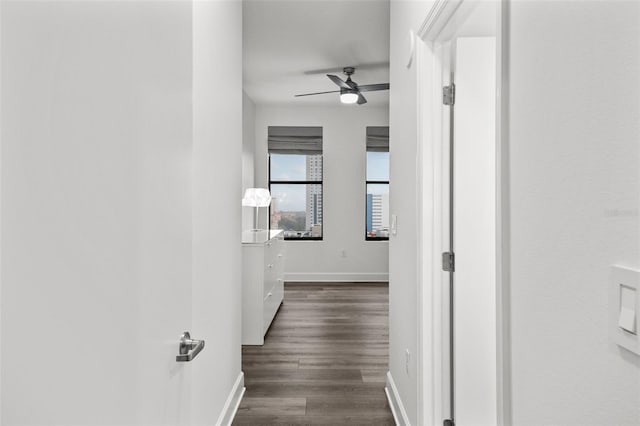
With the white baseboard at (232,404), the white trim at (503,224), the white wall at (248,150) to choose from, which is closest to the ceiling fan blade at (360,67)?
the white wall at (248,150)

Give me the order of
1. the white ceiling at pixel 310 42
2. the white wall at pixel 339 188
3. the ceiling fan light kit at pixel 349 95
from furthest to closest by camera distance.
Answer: the white wall at pixel 339 188, the ceiling fan light kit at pixel 349 95, the white ceiling at pixel 310 42

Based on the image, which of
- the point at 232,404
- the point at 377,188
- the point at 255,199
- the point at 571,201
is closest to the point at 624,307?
the point at 571,201

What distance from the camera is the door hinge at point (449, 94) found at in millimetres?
1890

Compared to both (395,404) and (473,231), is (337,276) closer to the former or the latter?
(395,404)

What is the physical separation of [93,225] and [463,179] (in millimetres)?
1580

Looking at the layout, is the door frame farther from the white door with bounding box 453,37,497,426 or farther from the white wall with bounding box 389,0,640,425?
the white wall with bounding box 389,0,640,425

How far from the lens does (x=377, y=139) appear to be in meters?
6.89

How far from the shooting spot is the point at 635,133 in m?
0.64

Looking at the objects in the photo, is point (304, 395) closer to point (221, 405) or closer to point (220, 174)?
point (221, 405)

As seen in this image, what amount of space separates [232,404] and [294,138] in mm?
5031

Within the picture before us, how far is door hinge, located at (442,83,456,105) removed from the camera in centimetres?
189

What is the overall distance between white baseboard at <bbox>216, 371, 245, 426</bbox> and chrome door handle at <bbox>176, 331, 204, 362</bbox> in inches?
53.6

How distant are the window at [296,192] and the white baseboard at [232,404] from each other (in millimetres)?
4343

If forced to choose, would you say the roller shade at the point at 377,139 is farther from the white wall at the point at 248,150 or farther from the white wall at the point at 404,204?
the white wall at the point at 404,204
